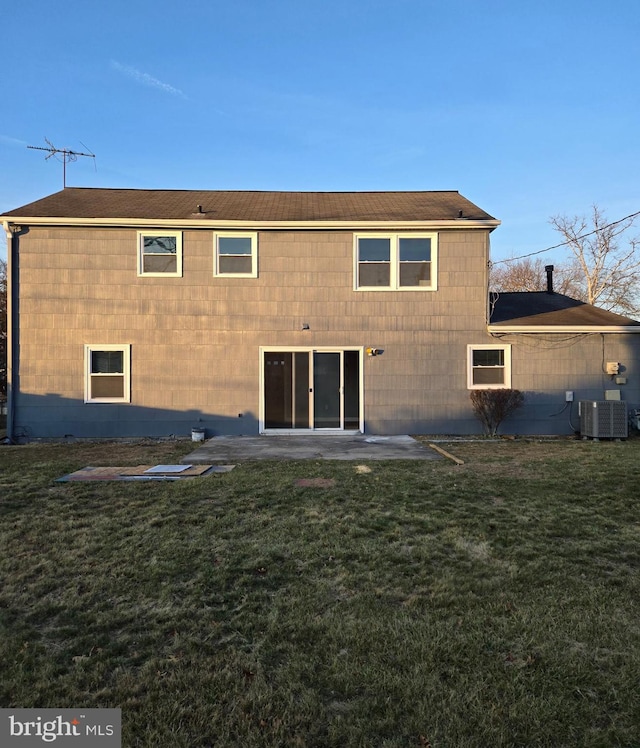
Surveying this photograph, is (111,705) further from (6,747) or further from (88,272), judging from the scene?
(88,272)

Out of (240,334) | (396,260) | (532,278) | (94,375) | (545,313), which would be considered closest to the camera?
(94,375)

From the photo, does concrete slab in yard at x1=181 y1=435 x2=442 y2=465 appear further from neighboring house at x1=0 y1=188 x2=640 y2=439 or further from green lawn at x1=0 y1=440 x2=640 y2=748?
green lawn at x1=0 y1=440 x2=640 y2=748

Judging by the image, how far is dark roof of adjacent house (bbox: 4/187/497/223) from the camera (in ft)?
36.2

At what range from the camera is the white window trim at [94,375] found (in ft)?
35.6

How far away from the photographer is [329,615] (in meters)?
2.90

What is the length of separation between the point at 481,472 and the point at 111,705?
595cm

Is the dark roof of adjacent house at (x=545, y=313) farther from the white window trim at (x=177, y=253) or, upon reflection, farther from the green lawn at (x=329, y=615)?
the white window trim at (x=177, y=253)

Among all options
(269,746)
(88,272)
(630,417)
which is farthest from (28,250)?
(630,417)

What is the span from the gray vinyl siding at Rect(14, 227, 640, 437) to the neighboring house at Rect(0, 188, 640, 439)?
33 millimetres

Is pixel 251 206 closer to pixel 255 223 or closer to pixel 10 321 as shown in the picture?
pixel 255 223

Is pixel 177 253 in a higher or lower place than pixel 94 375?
higher

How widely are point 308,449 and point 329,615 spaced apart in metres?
6.15

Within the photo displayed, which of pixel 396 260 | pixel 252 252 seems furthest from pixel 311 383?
pixel 396 260

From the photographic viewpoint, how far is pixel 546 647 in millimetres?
2541
